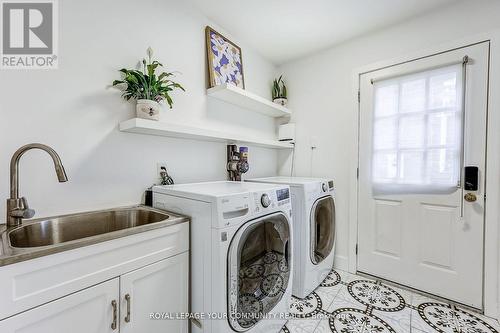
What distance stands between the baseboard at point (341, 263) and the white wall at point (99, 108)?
1.70 m

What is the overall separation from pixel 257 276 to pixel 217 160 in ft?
3.78

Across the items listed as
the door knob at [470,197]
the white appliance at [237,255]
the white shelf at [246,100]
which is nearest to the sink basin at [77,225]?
the white appliance at [237,255]

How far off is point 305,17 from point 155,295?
2.42 metres

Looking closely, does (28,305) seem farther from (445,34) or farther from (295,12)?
(445,34)

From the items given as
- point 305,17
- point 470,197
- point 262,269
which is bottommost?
point 262,269

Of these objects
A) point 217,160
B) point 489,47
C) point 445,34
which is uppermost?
point 445,34

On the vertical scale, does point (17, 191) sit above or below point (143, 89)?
below

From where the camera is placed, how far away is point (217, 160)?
216 cm

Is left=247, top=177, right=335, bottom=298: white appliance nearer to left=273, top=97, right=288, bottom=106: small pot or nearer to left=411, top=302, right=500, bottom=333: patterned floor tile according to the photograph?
left=411, top=302, right=500, bottom=333: patterned floor tile

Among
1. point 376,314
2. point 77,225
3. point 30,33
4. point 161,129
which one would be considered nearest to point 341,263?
point 376,314

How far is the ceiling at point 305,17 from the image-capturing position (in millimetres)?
1837

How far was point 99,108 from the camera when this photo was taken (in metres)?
1.39

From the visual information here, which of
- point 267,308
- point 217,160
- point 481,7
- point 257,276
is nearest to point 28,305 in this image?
point 257,276

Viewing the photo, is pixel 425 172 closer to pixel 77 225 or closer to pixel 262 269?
pixel 262 269
